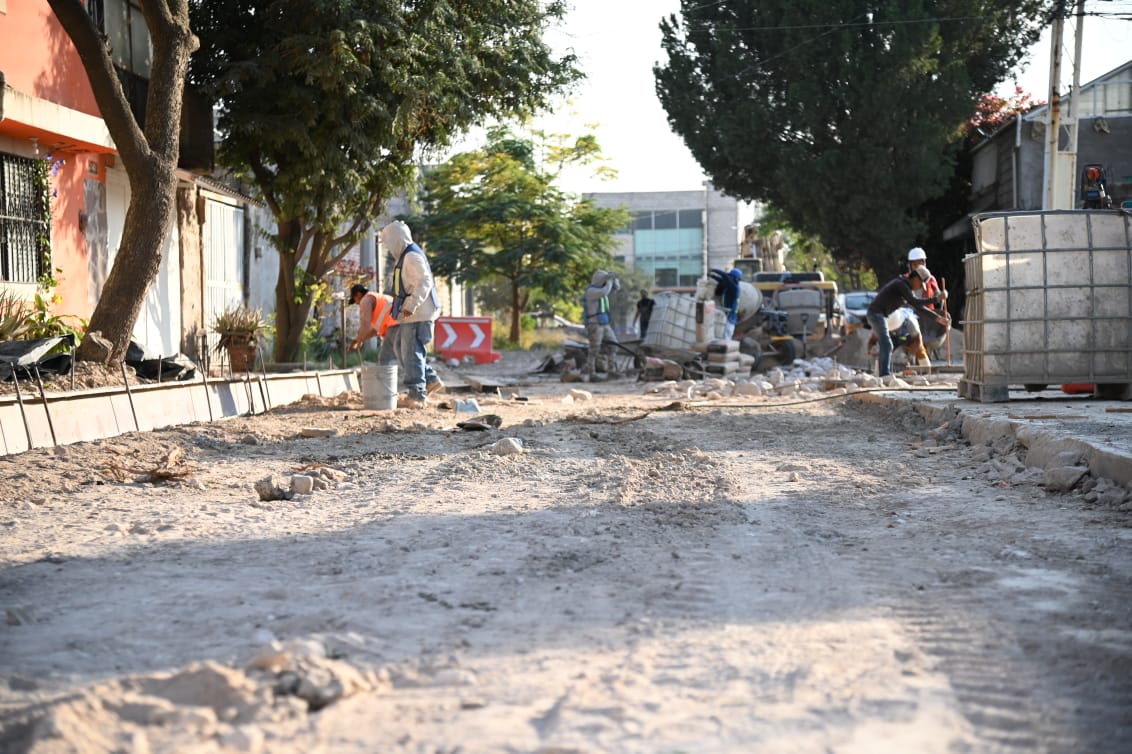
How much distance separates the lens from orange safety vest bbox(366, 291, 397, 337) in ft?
45.8

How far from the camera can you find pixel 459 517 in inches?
235

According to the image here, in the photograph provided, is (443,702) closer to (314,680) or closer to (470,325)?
Answer: (314,680)

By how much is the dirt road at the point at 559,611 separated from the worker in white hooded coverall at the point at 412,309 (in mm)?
5120

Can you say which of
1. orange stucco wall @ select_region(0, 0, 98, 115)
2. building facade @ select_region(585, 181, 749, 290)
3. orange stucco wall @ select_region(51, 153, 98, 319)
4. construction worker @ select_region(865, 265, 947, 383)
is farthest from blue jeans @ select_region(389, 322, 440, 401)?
building facade @ select_region(585, 181, 749, 290)

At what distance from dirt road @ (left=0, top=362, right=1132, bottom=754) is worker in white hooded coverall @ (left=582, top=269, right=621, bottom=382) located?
13.3 meters

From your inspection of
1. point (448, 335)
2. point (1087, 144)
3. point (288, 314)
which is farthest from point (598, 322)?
point (1087, 144)

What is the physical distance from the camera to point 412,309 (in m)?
12.8

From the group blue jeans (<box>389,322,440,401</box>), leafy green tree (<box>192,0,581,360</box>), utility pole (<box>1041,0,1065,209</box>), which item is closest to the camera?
blue jeans (<box>389,322,440,401</box>)

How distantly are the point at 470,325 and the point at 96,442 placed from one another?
19.2 metres

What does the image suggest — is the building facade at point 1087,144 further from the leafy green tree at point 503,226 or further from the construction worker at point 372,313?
the construction worker at point 372,313

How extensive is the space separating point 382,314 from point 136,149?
162 inches

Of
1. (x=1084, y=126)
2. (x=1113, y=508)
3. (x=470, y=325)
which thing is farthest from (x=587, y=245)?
(x=1113, y=508)

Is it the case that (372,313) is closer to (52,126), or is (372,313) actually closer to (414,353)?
(414,353)

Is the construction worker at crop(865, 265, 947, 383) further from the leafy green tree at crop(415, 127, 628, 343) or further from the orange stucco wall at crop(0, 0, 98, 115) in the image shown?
the leafy green tree at crop(415, 127, 628, 343)
